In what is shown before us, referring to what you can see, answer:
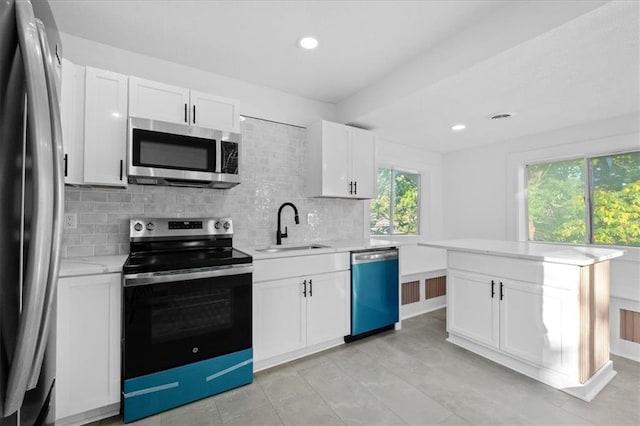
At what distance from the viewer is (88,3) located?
1.96m

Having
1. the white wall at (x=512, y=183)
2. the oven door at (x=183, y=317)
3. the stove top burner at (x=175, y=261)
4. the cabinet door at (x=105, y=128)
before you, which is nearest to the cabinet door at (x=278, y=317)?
the oven door at (x=183, y=317)

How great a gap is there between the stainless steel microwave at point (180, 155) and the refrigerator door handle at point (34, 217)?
5.12 ft

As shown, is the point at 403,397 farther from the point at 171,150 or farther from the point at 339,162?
the point at 171,150

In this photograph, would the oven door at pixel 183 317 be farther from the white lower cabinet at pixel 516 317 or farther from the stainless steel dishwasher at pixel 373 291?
the white lower cabinet at pixel 516 317

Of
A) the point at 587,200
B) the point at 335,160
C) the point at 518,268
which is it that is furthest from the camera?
the point at 587,200

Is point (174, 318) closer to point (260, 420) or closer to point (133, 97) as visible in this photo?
point (260, 420)

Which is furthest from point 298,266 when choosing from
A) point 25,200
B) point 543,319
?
point 25,200

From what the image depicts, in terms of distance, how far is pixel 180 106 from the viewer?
2.32 meters

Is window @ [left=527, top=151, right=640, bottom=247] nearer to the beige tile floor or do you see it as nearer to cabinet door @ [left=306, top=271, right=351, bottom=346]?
the beige tile floor

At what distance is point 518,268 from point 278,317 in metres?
1.95

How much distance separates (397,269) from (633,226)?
2.41 m

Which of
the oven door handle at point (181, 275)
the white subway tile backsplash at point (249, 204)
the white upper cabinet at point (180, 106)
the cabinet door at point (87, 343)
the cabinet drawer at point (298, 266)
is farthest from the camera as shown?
the cabinet drawer at point (298, 266)

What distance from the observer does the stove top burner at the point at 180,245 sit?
195 cm

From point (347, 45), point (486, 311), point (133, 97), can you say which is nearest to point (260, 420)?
point (486, 311)
